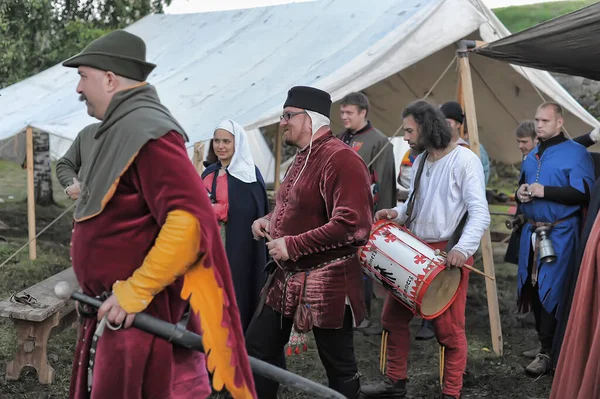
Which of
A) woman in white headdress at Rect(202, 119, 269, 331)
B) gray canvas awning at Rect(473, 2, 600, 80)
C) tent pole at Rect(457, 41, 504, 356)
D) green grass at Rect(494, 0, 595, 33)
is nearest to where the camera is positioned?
gray canvas awning at Rect(473, 2, 600, 80)

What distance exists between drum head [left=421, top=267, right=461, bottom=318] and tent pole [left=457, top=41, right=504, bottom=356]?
1.17m

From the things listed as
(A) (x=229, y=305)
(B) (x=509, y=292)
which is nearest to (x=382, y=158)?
(B) (x=509, y=292)

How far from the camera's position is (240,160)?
4648 millimetres

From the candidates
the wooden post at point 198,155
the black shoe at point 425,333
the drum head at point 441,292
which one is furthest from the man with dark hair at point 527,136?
the wooden post at point 198,155

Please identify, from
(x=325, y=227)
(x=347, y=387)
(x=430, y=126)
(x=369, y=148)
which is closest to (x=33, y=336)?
(x=347, y=387)

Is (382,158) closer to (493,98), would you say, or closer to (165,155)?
(493,98)

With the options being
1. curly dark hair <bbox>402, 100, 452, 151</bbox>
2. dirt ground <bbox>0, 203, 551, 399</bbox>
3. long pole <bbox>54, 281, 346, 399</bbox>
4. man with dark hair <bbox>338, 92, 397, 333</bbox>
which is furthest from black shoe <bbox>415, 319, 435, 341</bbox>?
long pole <bbox>54, 281, 346, 399</bbox>

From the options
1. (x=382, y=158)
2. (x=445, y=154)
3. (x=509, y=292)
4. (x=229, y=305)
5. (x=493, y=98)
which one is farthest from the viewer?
(x=493, y=98)

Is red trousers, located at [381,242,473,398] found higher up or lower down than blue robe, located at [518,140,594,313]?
lower down

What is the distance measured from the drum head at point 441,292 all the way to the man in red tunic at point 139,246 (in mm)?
1810

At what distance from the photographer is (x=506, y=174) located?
1655 cm

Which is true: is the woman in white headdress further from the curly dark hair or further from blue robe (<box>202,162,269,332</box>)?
the curly dark hair

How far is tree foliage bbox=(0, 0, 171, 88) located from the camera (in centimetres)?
1015

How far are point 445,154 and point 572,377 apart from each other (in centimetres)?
148
